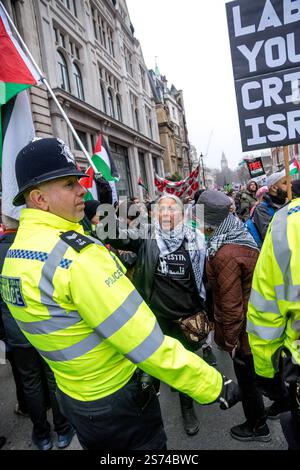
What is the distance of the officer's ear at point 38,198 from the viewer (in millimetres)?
1351

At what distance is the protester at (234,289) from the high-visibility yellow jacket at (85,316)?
102 cm

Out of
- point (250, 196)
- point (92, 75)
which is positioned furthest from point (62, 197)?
point (92, 75)

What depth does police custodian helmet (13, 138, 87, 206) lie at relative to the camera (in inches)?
52.4

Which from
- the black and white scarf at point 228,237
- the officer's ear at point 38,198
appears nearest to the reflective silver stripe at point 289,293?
the black and white scarf at point 228,237

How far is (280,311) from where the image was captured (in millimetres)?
1354

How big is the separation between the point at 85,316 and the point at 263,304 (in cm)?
83

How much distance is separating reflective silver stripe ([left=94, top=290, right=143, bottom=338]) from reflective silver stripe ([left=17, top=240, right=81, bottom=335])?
0.14 m

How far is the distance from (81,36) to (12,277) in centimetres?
1772

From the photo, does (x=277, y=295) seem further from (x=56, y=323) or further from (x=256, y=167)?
(x=256, y=167)

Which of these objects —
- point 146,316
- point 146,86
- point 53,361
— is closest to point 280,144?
point 146,316

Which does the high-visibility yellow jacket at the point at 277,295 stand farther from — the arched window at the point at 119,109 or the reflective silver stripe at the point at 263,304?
the arched window at the point at 119,109

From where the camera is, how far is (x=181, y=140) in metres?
48.8

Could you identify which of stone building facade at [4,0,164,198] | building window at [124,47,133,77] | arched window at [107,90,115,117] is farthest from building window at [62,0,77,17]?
building window at [124,47,133,77]
